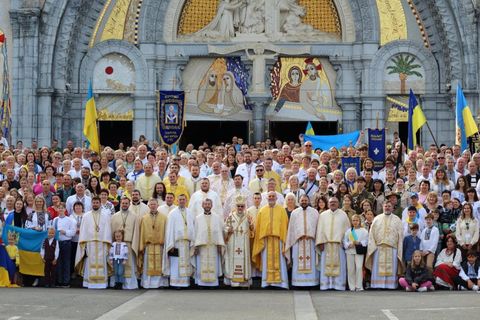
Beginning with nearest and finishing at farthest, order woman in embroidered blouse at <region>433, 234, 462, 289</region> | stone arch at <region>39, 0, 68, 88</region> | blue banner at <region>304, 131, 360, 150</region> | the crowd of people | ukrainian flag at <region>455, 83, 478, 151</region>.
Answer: woman in embroidered blouse at <region>433, 234, 462, 289</region>, the crowd of people, ukrainian flag at <region>455, 83, 478, 151</region>, blue banner at <region>304, 131, 360, 150</region>, stone arch at <region>39, 0, 68, 88</region>

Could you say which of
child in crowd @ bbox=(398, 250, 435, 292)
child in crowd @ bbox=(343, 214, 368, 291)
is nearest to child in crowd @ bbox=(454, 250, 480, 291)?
child in crowd @ bbox=(398, 250, 435, 292)

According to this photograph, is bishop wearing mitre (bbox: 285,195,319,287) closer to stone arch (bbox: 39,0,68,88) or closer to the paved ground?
the paved ground

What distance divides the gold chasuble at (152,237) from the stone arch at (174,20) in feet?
46.0

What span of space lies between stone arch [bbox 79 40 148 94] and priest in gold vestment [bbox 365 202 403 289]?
15.0 m

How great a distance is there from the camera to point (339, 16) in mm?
37625

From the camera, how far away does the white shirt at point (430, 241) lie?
2356 centimetres

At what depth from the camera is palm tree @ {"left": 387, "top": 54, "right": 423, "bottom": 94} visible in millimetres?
37281

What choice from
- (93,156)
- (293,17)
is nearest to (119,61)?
(293,17)

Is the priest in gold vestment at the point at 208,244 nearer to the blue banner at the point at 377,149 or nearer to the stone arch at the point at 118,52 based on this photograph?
the blue banner at the point at 377,149

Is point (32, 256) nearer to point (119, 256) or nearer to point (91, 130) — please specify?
point (119, 256)

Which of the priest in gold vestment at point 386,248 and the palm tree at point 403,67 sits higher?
the palm tree at point 403,67

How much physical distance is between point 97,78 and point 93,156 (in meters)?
10.1

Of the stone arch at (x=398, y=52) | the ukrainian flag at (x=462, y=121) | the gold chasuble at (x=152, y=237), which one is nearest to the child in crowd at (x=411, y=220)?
the gold chasuble at (x=152, y=237)

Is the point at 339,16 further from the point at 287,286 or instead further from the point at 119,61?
the point at 287,286
